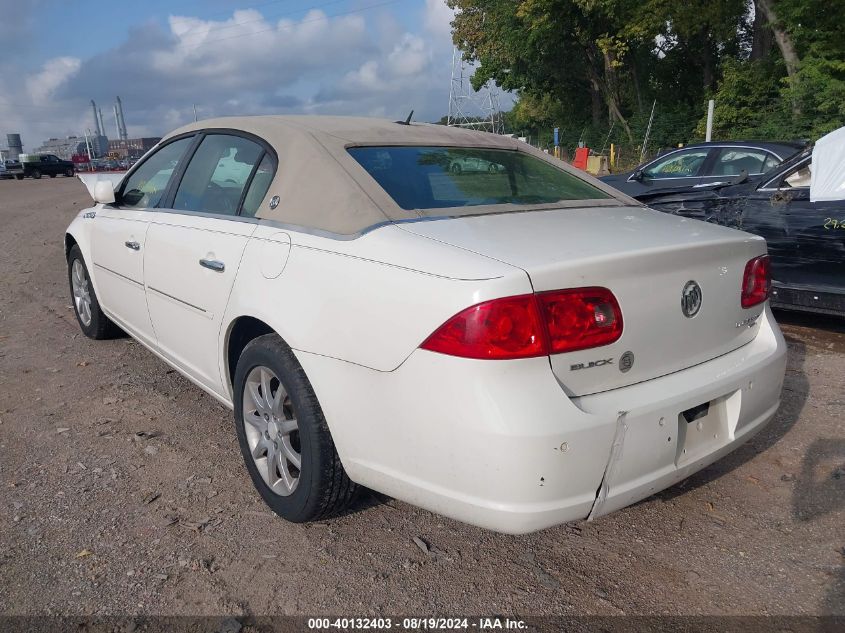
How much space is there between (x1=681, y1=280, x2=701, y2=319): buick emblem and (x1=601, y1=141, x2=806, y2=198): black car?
5.17 meters

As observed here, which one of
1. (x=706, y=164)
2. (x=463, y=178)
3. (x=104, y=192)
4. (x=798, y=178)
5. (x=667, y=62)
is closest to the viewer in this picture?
(x=463, y=178)

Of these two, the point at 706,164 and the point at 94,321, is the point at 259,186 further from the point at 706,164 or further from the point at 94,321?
the point at 706,164

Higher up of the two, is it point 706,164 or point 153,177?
point 153,177

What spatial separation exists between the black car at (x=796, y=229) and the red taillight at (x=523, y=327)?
3629mm

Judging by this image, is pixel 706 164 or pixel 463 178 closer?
pixel 463 178

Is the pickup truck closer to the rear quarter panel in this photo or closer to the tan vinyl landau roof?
the tan vinyl landau roof

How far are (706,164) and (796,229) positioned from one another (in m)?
3.31

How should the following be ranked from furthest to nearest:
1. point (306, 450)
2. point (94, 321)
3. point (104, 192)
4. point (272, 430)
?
point (94, 321)
point (104, 192)
point (272, 430)
point (306, 450)

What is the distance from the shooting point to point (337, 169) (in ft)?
8.84

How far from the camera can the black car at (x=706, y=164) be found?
7430mm

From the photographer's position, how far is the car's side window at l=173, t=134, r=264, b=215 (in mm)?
3137

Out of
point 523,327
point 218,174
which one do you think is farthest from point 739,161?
point 523,327

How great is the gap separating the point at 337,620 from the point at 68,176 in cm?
5270

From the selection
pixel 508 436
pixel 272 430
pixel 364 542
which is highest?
pixel 508 436
